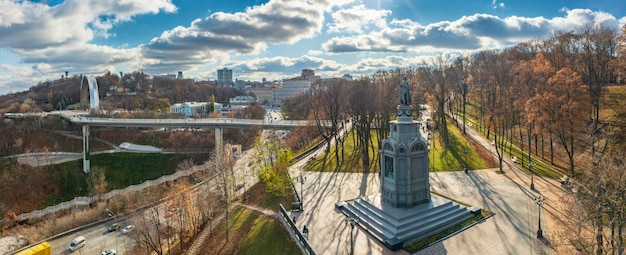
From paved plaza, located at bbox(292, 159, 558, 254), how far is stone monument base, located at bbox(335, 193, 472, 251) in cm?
61

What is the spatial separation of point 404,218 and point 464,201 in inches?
285

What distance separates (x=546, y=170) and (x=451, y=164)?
8.19m

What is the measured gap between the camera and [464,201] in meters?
24.0

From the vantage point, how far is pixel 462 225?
65.6 ft

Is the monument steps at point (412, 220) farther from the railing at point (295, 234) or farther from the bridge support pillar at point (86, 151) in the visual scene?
the bridge support pillar at point (86, 151)

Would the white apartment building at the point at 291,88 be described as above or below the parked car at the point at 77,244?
above

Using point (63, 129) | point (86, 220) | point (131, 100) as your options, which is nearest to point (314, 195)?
point (86, 220)

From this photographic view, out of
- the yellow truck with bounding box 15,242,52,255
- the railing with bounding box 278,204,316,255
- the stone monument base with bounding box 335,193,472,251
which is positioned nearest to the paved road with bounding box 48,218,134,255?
the railing with bounding box 278,204,316,255

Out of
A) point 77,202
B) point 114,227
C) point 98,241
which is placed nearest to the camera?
point 98,241

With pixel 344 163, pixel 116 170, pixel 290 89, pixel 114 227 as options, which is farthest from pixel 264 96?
pixel 114 227

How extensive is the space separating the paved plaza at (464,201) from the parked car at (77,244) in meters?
21.2

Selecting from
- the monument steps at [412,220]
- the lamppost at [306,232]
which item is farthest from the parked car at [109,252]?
the monument steps at [412,220]

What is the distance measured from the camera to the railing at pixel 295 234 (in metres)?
17.5

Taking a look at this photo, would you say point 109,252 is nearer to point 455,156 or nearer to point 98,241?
point 98,241
